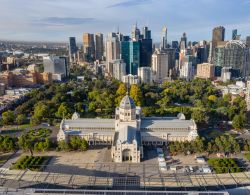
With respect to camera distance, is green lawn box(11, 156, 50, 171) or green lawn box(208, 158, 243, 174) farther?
green lawn box(11, 156, 50, 171)

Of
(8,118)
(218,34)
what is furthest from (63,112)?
(218,34)

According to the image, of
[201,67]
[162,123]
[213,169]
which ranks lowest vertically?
[213,169]

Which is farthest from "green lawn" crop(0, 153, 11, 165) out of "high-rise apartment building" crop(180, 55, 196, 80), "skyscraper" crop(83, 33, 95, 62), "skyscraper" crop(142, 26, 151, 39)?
"skyscraper" crop(83, 33, 95, 62)

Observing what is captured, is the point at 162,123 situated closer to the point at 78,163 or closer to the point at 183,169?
the point at 183,169

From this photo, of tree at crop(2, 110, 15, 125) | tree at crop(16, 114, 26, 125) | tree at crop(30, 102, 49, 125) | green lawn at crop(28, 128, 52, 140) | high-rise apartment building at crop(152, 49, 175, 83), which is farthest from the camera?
high-rise apartment building at crop(152, 49, 175, 83)

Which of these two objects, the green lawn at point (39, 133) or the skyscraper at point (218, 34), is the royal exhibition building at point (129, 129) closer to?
the green lawn at point (39, 133)

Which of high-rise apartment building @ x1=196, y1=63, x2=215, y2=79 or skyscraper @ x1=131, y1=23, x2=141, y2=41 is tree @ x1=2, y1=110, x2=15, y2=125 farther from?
skyscraper @ x1=131, y1=23, x2=141, y2=41

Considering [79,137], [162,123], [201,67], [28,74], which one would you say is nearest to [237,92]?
[201,67]
